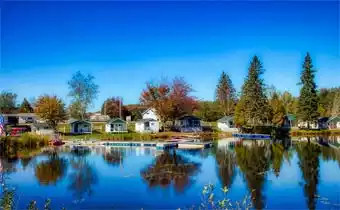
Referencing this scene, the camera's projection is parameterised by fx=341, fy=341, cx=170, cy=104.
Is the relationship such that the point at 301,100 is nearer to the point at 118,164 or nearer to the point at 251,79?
the point at 251,79

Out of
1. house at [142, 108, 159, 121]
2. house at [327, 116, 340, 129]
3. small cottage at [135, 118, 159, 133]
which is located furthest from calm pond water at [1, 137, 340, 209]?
house at [327, 116, 340, 129]

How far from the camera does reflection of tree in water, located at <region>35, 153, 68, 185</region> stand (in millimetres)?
17545

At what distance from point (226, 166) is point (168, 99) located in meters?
24.6

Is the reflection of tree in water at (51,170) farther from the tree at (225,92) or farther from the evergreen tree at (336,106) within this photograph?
the evergreen tree at (336,106)

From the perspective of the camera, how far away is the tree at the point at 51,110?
1555 inches

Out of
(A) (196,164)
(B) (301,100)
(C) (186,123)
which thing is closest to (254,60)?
(B) (301,100)

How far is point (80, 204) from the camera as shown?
42.2 feet

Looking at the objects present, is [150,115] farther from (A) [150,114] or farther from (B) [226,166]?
(B) [226,166]

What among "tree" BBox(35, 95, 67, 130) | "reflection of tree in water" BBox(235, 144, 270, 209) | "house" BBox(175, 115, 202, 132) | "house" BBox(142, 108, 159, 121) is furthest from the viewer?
"house" BBox(175, 115, 202, 132)

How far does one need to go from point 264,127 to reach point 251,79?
23.2ft

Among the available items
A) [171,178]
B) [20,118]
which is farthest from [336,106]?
[20,118]

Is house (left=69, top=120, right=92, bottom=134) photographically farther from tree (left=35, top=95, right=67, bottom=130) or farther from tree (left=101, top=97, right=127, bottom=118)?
tree (left=101, top=97, right=127, bottom=118)

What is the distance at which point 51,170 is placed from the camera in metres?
20.0

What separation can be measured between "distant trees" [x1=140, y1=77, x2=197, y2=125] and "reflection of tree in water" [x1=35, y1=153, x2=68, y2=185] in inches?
814
